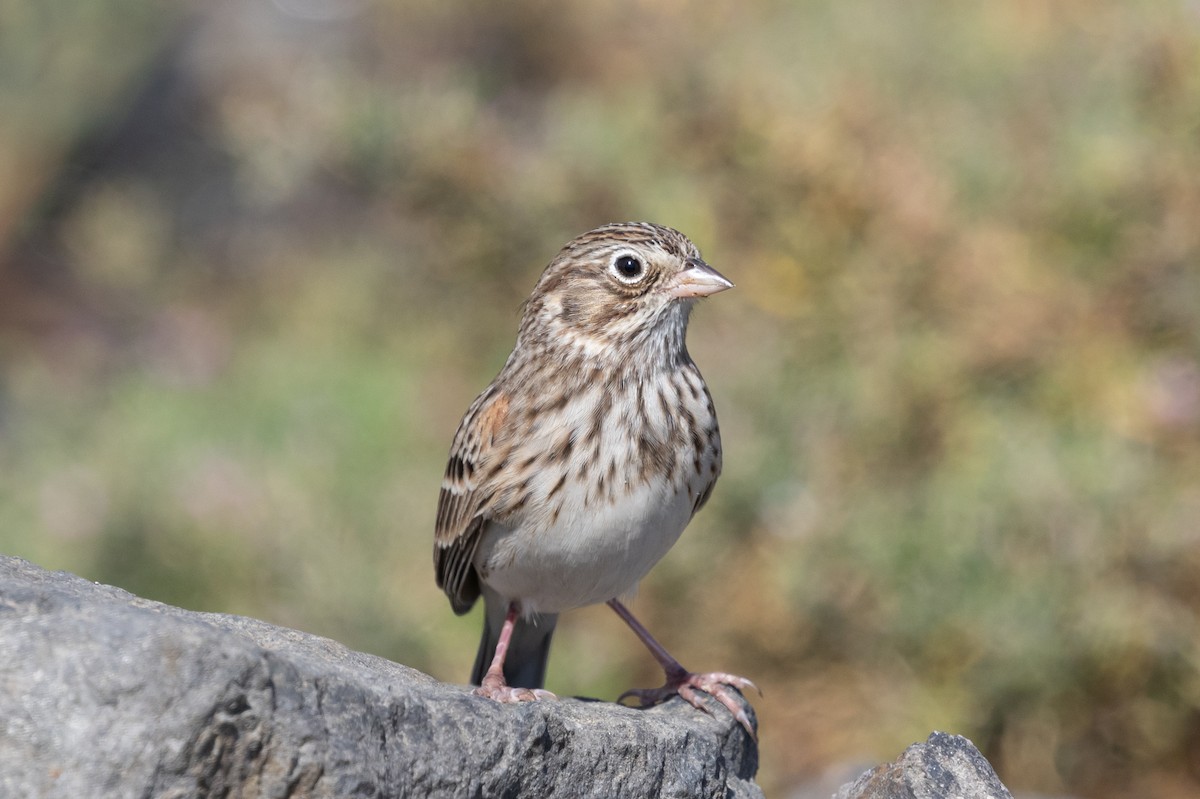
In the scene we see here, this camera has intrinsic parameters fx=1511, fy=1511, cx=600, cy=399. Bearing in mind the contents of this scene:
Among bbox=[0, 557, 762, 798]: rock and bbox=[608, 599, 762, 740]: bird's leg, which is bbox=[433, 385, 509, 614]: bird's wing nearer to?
bbox=[608, 599, 762, 740]: bird's leg

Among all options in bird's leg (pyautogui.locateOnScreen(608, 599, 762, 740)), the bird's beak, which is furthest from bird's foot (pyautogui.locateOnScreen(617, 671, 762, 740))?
the bird's beak

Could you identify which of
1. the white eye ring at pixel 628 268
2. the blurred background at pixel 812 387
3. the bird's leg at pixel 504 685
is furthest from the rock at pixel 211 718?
the blurred background at pixel 812 387

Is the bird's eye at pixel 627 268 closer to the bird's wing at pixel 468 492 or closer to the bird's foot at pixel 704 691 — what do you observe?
the bird's wing at pixel 468 492

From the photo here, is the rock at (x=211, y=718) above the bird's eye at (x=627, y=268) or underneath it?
underneath

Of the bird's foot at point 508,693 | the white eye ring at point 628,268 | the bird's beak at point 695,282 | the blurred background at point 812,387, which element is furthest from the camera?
the blurred background at point 812,387

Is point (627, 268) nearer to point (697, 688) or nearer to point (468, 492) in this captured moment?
point (468, 492)

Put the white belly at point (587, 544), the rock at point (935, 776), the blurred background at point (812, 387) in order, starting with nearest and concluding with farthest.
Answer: the rock at point (935, 776)
the white belly at point (587, 544)
the blurred background at point (812, 387)

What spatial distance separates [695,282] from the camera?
4.71m

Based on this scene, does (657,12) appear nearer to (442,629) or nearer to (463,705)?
(442,629)

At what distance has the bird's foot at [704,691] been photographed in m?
4.74

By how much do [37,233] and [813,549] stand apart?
8271mm

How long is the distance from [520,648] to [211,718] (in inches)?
101

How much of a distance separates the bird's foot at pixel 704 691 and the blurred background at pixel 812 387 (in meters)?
1.28

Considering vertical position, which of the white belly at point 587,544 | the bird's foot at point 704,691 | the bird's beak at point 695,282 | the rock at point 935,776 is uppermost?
the bird's beak at point 695,282
